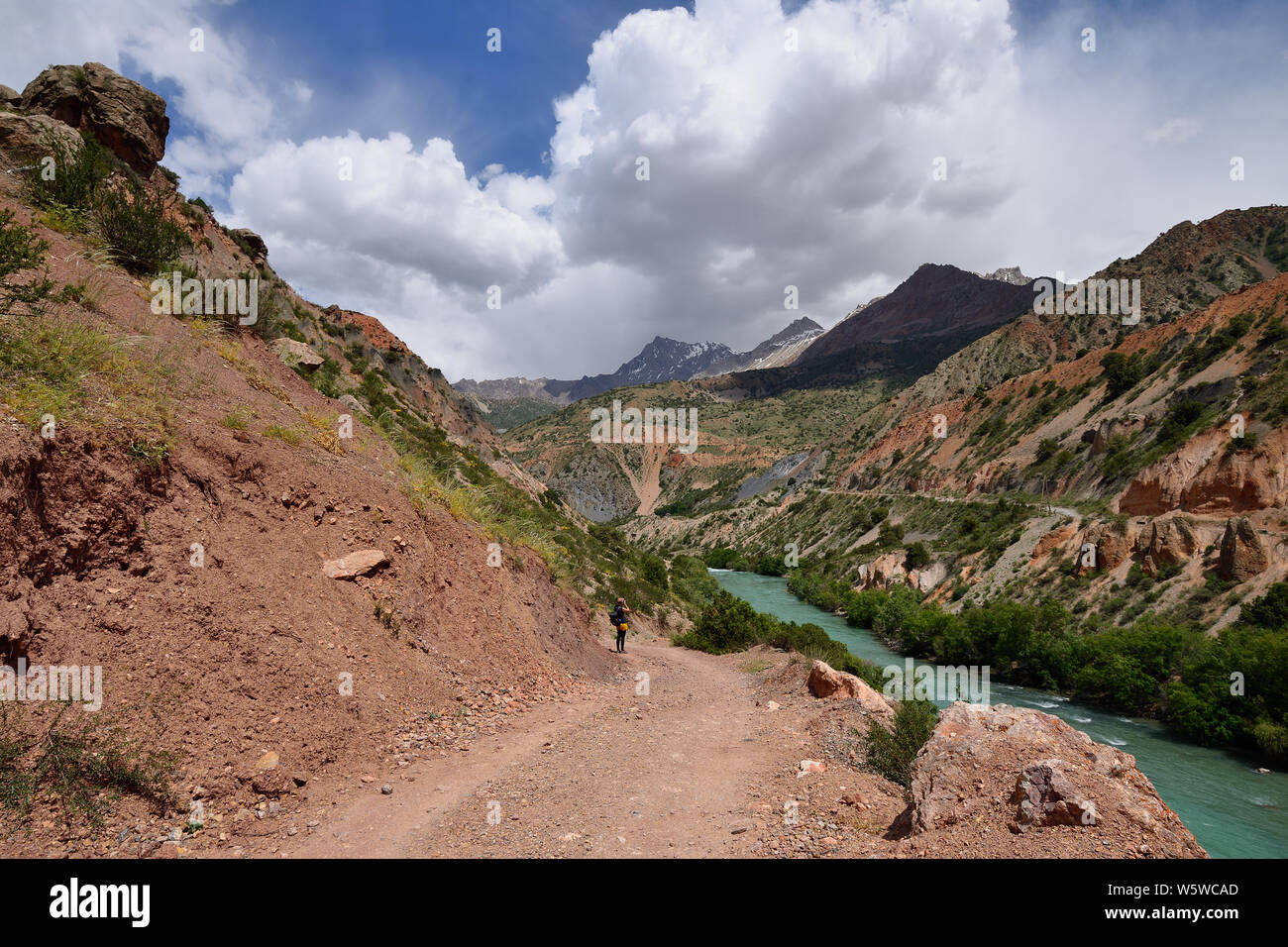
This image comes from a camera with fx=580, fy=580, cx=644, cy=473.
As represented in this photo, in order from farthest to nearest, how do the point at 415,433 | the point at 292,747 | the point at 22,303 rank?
the point at 415,433 < the point at 22,303 < the point at 292,747

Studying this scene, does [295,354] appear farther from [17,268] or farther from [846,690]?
[846,690]

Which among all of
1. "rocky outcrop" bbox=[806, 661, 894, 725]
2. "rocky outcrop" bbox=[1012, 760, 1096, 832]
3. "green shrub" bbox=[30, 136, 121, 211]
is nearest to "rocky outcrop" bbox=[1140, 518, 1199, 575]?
"rocky outcrop" bbox=[806, 661, 894, 725]

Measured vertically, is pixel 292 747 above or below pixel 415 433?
below

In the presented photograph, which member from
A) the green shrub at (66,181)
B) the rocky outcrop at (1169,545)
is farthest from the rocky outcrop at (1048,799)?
the rocky outcrop at (1169,545)

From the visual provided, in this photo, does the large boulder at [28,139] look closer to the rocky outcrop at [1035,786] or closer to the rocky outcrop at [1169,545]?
the rocky outcrop at [1035,786]

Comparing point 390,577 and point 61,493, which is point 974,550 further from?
point 61,493

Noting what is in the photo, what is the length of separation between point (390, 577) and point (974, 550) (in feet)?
133

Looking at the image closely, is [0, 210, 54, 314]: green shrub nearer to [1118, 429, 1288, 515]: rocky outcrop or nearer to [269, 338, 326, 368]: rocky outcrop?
[269, 338, 326, 368]: rocky outcrop

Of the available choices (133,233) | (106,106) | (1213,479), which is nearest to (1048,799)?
(133,233)

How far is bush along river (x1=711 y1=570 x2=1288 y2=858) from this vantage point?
11953mm

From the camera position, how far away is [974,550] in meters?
39.2

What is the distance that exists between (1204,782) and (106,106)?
116ft

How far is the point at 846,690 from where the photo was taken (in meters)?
9.88
